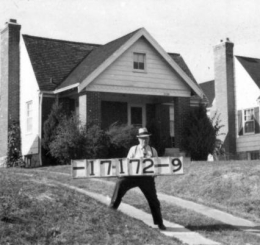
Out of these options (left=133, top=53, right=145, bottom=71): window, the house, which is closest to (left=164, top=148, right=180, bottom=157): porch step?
the house

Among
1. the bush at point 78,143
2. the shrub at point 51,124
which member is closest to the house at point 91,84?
the shrub at point 51,124

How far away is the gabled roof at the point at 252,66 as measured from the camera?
2702 centimetres

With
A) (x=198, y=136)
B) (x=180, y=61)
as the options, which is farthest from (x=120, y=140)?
(x=180, y=61)

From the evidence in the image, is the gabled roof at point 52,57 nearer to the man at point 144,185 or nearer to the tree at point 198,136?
the tree at point 198,136

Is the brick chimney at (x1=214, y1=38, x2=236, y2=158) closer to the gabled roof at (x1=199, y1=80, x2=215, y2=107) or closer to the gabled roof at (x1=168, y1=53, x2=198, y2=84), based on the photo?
the gabled roof at (x1=168, y1=53, x2=198, y2=84)

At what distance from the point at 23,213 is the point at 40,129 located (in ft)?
46.4

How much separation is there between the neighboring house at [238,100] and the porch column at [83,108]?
28.9 feet

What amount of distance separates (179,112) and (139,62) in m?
2.97

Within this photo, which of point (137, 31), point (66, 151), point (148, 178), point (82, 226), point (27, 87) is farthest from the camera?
point (27, 87)

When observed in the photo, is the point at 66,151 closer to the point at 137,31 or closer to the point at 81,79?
the point at 81,79

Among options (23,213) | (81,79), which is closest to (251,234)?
(23,213)

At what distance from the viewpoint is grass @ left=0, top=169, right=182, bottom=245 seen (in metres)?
7.45

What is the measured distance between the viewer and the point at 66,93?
21.9 meters

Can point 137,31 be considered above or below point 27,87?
above
